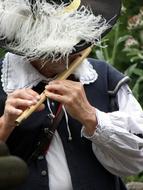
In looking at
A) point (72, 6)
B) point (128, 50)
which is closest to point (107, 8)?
point (72, 6)

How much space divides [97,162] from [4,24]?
1.88 feet

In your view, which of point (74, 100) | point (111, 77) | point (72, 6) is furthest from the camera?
point (111, 77)

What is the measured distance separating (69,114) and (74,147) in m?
0.13

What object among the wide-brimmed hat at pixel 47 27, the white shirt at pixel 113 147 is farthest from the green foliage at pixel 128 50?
the wide-brimmed hat at pixel 47 27

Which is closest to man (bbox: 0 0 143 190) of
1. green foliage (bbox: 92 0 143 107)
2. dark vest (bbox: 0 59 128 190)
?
dark vest (bbox: 0 59 128 190)

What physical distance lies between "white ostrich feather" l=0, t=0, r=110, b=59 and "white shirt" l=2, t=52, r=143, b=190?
20 cm

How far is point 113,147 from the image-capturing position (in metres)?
1.89

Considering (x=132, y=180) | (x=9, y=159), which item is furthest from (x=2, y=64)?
(x=132, y=180)

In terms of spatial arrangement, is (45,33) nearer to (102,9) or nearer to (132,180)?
(102,9)

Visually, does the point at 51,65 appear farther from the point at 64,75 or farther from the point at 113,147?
the point at 113,147

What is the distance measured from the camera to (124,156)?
1.91 meters

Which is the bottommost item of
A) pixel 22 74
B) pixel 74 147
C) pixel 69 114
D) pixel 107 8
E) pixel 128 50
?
pixel 128 50

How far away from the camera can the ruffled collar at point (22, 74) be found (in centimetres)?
196

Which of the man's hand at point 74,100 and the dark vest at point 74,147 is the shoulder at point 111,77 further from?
the man's hand at point 74,100
